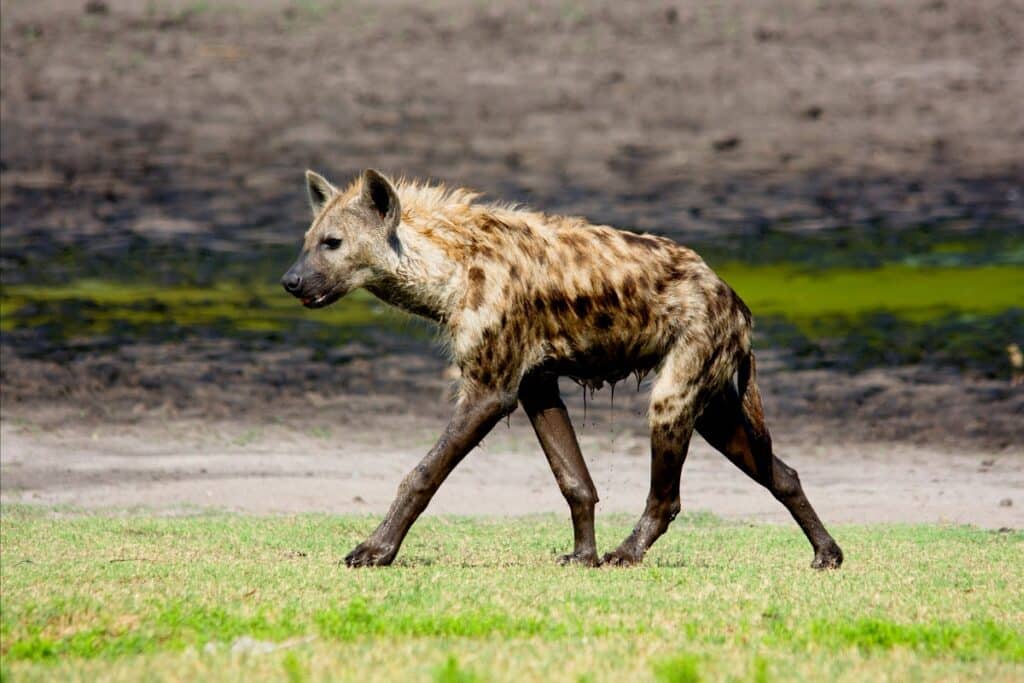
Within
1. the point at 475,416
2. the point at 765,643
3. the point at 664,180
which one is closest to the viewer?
the point at 765,643

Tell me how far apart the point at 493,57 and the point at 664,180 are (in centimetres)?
366

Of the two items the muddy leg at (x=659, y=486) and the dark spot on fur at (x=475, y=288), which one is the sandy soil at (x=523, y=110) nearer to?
the muddy leg at (x=659, y=486)

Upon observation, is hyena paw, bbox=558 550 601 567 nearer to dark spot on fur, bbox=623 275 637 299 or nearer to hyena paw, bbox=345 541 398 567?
hyena paw, bbox=345 541 398 567

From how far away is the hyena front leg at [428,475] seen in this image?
874cm

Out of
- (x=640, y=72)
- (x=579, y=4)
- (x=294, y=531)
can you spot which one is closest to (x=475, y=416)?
(x=294, y=531)

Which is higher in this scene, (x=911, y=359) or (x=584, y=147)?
(x=584, y=147)

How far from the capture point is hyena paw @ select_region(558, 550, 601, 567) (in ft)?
30.2

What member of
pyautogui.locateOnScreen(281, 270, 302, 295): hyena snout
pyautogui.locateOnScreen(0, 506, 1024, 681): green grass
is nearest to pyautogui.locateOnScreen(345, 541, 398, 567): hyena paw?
pyautogui.locateOnScreen(0, 506, 1024, 681): green grass

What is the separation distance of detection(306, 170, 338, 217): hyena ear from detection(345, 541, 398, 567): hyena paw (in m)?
2.07

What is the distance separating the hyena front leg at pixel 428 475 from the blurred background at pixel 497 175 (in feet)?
19.3

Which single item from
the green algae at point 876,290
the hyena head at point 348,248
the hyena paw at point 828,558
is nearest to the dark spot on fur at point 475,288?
the hyena head at point 348,248

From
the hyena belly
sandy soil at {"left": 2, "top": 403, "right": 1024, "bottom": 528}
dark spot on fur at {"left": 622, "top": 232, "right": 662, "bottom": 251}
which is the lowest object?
sandy soil at {"left": 2, "top": 403, "right": 1024, "bottom": 528}

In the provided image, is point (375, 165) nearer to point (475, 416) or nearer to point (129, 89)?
point (129, 89)

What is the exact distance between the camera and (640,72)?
72.9ft
